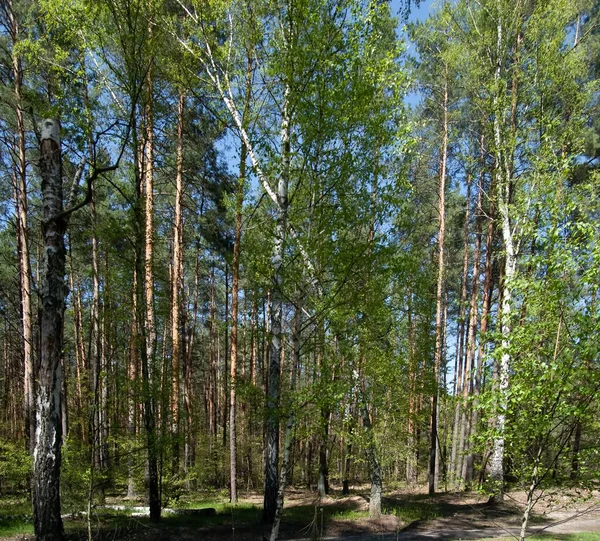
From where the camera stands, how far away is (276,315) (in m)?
7.18

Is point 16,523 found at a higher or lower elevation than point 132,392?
lower

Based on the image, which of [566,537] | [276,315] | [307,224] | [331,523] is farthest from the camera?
[331,523]

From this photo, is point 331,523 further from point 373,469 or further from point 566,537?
point 566,537

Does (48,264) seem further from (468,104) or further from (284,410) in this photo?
(468,104)

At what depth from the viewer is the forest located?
146 inches

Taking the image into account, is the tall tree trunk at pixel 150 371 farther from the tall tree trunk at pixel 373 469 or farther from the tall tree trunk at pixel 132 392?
the tall tree trunk at pixel 373 469

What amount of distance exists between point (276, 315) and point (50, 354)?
3.52 m

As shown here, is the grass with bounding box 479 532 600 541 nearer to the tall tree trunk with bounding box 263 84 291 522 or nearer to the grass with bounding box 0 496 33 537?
the tall tree trunk with bounding box 263 84 291 522

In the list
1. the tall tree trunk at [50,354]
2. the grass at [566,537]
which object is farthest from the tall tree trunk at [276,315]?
the grass at [566,537]

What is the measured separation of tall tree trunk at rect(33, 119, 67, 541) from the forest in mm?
23

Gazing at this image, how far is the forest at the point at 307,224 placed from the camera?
370cm

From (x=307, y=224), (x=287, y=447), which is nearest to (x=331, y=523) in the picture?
(x=287, y=447)

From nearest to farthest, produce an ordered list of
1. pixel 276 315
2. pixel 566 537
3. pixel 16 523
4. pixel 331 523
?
1. pixel 276 315
2. pixel 566 537
3. pixel 16 523
4. pixel 331 523

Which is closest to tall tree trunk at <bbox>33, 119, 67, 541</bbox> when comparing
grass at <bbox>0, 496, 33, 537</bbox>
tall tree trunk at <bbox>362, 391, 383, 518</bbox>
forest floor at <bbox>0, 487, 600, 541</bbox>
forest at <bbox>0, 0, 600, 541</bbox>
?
forest at <bbox>0, 0, 600, 541</bbox>
